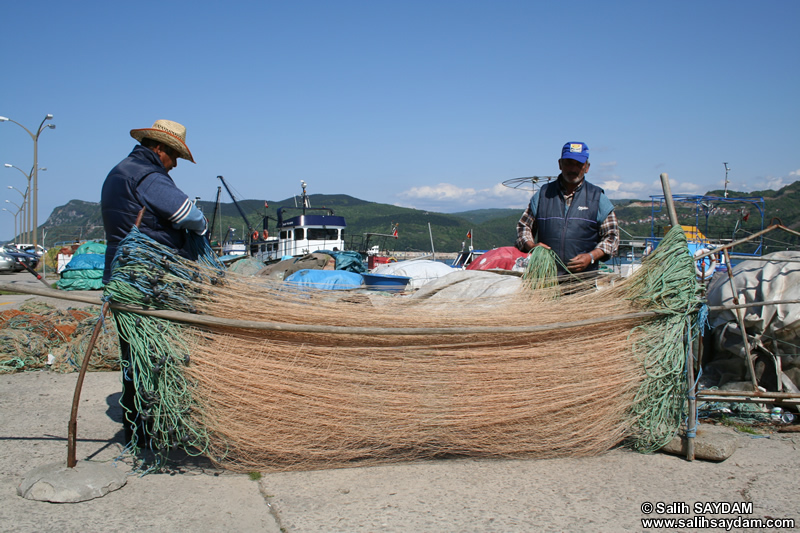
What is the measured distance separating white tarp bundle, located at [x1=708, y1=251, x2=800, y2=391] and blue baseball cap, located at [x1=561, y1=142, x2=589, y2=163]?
4.68 feet

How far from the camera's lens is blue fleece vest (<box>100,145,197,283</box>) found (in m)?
3.08

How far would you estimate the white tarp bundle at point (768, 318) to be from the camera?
3.83m

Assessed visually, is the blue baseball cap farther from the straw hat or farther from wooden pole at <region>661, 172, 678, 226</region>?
the straw hat

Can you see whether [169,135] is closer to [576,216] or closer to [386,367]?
[386,367]

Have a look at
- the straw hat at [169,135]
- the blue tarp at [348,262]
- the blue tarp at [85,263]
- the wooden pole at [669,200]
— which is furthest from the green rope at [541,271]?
the blue tarp at [85,263]

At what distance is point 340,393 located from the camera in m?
2.85

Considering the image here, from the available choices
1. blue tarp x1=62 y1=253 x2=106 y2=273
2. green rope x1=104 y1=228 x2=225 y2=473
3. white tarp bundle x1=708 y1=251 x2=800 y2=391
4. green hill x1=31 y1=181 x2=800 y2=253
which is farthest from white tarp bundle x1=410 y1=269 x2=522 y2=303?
green hill x1=31 y1=181 x2=800 y2=253

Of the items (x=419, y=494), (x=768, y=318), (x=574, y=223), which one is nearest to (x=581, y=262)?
(x=574, y=223)

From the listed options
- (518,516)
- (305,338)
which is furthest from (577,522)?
(305,338)

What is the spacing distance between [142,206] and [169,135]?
52 centimetres

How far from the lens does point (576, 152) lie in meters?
3.94

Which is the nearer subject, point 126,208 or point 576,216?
point 126,208

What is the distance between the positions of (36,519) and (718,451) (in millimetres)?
3493

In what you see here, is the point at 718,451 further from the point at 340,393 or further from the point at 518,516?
the point at 340,393
